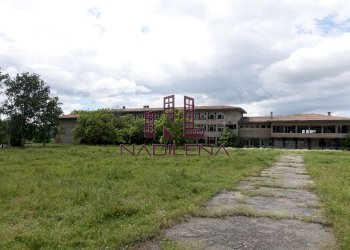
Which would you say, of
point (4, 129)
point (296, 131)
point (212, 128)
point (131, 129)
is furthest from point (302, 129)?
point (4, 129)

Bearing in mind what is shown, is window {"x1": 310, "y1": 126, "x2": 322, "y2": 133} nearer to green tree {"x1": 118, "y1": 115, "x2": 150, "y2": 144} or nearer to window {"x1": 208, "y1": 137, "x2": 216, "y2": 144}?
window {"x1": 208, "y1": 137, "x2": 216, "y2": 144}

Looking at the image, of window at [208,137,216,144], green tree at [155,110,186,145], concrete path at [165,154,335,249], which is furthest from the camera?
window at [208,137,216,144]

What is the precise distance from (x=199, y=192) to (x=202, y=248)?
5.62m

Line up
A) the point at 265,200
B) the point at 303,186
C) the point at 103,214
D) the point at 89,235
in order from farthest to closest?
the point at 303,186 < the point at 265,200 < the point at 103,214 < the point at 89,235

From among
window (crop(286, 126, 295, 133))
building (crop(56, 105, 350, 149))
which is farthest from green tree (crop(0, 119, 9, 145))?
window (crop(286, 126, 295, 133))

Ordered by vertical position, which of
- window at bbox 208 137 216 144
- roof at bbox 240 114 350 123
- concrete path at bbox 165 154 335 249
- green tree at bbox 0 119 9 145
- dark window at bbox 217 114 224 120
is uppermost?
dark window at bbox 217 114 224 120

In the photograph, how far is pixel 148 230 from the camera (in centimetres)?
632

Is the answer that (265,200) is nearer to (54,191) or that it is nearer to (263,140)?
(54,191)

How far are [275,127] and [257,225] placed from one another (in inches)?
2390

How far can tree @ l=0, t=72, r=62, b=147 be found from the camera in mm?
56750

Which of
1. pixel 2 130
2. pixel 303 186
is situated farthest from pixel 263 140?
pixel 303 186

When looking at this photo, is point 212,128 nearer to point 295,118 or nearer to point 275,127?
point 275,127

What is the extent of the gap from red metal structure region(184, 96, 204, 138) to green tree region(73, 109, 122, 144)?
121 ft

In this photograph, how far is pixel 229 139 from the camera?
6481 cm
